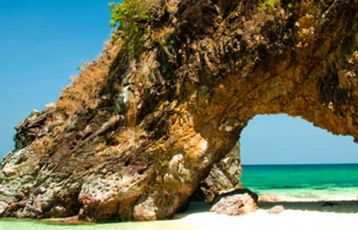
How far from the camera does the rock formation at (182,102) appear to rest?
1321cm

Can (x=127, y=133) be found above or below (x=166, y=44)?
below

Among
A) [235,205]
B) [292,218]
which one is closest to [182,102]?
[235,205]

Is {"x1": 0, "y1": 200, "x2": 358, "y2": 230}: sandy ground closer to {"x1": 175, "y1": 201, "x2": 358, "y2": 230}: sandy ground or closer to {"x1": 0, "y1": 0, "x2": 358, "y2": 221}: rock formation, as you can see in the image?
{"x1": 175, "y1": 201, "x2": 358, "y2": 230}: sandy ground

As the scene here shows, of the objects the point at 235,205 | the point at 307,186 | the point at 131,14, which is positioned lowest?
the point at 307,186

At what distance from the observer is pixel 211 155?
47.9ft

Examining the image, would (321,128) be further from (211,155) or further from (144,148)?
(144,148)

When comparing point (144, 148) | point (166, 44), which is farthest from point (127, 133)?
point (166, 44)

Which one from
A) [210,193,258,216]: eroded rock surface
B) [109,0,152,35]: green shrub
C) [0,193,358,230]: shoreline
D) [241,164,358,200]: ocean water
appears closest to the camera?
[0,193,358,230]: shoreline

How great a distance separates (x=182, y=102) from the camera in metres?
14.6

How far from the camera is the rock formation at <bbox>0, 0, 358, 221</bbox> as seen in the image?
43.3 feet

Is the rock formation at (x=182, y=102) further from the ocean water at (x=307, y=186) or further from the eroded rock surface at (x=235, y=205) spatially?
the ocean water at (x=307, y=186)

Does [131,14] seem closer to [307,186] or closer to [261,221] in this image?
[261,221]

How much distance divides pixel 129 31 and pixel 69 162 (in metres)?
4.66

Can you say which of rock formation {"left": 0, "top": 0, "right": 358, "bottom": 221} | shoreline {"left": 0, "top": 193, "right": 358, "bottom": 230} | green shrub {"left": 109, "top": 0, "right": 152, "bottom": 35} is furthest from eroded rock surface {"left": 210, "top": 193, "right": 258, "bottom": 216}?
green shrub {"left": 109, "top": 0, "right": 152, "bottom": 35}
